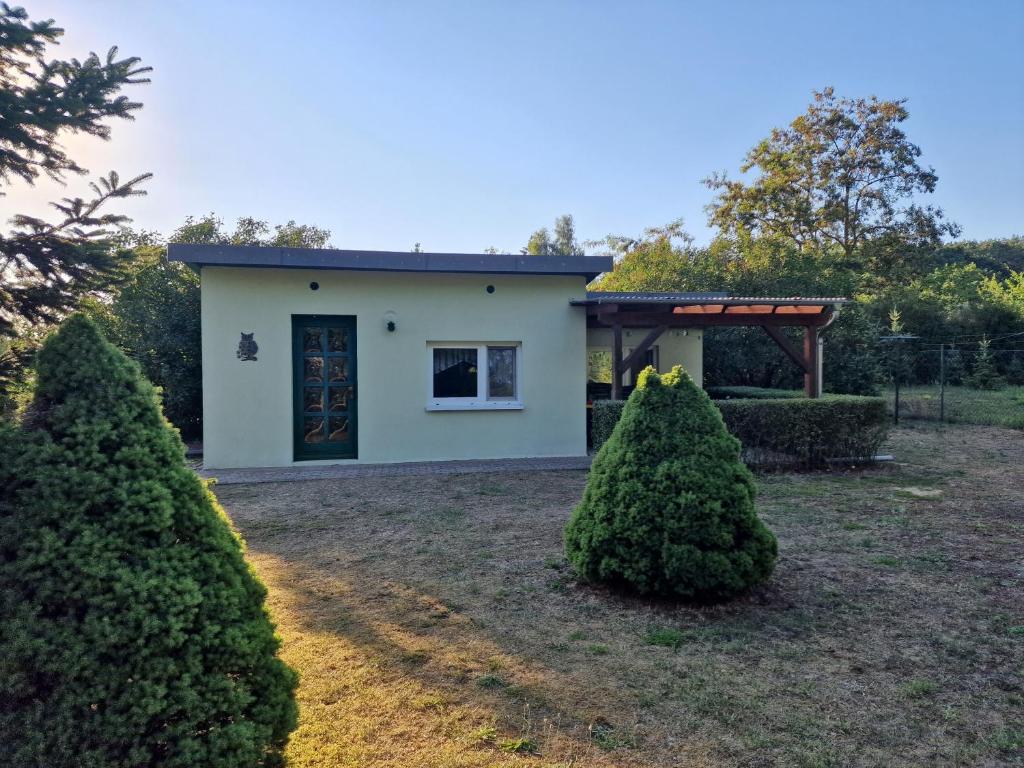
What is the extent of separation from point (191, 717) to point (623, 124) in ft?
48.4

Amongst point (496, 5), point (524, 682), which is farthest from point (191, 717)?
point (496, 5)

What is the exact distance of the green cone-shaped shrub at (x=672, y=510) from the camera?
4.03 meters

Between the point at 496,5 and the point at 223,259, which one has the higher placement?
the point at 496,5

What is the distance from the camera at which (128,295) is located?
12.5 metres

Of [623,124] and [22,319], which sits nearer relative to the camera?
[22,319]

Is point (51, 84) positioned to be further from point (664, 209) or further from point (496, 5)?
point (664, 209)

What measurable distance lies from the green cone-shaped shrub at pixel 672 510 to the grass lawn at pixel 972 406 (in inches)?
530

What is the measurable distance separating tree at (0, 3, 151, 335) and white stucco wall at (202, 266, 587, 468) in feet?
13.3

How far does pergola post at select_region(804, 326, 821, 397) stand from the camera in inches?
435

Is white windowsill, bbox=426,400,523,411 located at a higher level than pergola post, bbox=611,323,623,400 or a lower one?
lower

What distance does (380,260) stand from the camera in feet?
32.7

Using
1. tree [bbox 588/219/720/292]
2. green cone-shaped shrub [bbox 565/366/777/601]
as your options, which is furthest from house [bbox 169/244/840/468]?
green cone-shaped shrub [bbox 565/366/777/601]

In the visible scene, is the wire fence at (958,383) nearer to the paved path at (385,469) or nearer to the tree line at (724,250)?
the tree line at (724,250)

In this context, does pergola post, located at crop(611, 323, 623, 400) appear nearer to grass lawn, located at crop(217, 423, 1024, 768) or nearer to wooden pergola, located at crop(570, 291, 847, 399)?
wooden pergola, located at crop(570, 291, 847, 399)
